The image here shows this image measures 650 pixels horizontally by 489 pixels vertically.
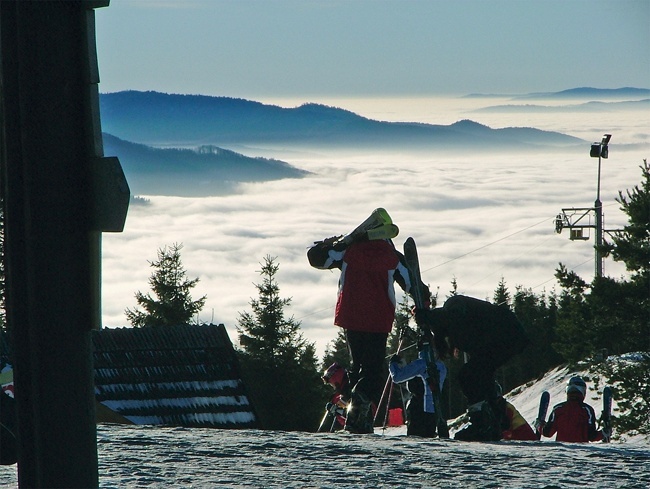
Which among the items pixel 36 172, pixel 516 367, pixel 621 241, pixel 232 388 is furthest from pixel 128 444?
pixel 516 367

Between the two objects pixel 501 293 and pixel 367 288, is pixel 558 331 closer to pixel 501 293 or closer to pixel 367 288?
pixel 367 288

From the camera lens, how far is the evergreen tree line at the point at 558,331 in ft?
123

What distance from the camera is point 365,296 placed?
9.47 meters

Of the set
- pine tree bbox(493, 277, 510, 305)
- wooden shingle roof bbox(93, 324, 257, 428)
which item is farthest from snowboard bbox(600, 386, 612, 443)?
pine tree bbox(493, 277, 510, 305)

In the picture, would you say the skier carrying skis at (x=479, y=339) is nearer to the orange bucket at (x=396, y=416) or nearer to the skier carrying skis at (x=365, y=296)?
the skier carrying skis at (x=365, y=296)

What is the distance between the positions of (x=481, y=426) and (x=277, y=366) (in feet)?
148

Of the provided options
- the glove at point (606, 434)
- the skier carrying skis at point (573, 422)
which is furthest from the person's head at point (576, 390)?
the glove at point (606, 434)

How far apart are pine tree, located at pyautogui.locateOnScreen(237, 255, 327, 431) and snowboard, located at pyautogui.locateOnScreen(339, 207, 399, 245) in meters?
32.6

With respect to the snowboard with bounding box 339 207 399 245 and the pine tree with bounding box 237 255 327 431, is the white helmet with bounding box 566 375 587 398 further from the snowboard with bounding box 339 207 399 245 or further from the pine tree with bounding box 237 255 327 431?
the pine tree with bounding box 237 255 327 431

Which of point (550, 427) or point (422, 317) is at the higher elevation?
point (422, 317)

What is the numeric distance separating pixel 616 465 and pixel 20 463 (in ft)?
12.1

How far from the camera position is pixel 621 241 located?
39.4 m

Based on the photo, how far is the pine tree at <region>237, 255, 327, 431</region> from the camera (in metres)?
47.9

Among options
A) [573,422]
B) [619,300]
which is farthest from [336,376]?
[619,300]
